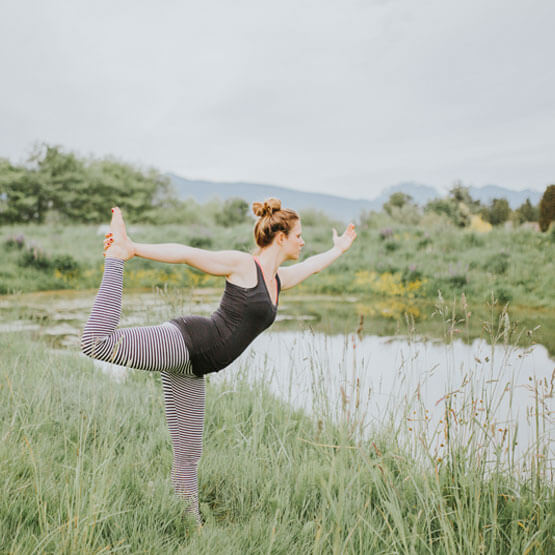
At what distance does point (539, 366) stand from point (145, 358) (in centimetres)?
358

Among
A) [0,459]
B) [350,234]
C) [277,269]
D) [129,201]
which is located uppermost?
[129,201]

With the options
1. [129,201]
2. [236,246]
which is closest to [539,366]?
[236,246]

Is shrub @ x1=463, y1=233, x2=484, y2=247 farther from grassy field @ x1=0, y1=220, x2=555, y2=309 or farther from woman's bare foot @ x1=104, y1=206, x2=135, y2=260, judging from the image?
woman's bare foot @ x1=104, y1=206, x2=135, y2=260

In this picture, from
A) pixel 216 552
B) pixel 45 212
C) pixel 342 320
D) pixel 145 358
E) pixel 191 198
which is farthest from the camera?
pixel 191 198

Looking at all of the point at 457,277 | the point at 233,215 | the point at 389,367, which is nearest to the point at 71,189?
the point at 233,215

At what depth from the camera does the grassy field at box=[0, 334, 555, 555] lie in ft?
4.85

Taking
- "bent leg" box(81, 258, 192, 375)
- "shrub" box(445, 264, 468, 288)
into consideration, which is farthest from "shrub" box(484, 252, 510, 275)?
"bent leg" box(81, 258, 192, 375)

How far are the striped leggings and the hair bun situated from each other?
57 centimetres

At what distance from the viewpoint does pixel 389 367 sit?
392cm

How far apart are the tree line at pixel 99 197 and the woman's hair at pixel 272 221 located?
15.1 m

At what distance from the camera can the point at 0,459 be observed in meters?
1.76

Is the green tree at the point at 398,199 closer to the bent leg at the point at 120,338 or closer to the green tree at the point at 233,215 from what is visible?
the green tree at the point at 233,215

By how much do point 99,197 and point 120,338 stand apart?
809 inches

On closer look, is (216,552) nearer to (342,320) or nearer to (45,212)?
(342,320)
